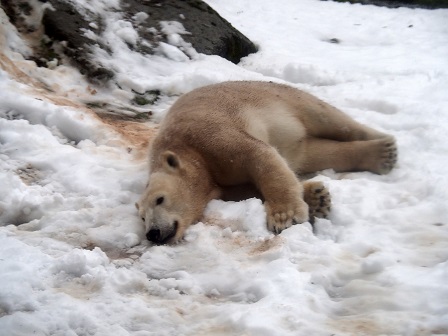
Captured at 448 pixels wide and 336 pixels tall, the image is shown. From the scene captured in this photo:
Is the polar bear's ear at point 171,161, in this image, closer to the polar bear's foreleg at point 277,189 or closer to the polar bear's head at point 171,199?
the polar bear's head at point 171,199

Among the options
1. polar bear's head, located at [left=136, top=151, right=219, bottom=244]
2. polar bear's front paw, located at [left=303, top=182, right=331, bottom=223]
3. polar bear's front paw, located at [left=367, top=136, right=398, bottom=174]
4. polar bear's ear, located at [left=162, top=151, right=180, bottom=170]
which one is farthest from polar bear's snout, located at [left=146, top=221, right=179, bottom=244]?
polar bear's front paw, located at [left=367, top=136, right=398, bottom=174]

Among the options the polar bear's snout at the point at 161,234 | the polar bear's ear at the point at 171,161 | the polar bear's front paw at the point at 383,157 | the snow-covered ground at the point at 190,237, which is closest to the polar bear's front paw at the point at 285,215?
the snow-covered ground at the point at 190,237

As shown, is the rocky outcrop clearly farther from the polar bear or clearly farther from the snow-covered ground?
the polar bear

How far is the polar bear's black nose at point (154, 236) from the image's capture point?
4.74m

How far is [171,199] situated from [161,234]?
450 millimetres

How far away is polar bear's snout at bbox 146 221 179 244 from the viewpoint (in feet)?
15.6

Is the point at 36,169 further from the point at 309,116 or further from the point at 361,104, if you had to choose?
the point at 361,104

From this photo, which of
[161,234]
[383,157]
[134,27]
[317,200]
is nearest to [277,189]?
[317,200]

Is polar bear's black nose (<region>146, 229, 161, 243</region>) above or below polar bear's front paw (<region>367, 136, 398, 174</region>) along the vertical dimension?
below

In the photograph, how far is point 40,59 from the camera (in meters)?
8.00

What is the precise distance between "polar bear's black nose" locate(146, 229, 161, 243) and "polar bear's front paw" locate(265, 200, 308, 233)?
2.93 feet

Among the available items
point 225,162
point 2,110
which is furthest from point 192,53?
point 225,162

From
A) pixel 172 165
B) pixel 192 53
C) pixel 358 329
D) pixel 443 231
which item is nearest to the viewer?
pixel 358 329

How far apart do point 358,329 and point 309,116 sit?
3.78 m
